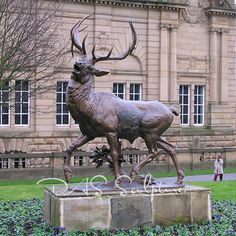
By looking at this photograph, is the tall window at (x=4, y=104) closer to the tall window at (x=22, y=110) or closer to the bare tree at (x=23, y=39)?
the bare tree at (x=23, y=39)

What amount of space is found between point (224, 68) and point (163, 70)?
477 cm

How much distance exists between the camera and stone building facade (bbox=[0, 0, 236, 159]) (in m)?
29.5

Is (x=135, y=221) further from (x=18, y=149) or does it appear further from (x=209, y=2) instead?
(x=209, y=2)

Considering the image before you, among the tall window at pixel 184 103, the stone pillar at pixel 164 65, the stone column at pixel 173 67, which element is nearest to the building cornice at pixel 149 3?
the stone pillar at pixel 164 65

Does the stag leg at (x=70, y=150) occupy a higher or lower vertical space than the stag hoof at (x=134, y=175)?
higher

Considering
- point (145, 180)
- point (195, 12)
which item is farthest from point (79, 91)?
point (195, 12)

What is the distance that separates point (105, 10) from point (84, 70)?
20.2 meters

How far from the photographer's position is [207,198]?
39.1ft

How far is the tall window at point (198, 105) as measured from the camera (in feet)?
115

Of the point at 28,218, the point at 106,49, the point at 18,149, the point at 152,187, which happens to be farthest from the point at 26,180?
the point at 152,187

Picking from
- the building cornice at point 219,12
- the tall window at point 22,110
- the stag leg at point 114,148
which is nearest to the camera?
the stag leg at point 114,148

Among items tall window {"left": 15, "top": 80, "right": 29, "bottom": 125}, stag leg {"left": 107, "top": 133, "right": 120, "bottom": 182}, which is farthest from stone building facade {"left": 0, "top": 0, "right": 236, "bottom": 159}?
stag leg {"left": 107, "top": 133, "right": 120, "bottom": 182}

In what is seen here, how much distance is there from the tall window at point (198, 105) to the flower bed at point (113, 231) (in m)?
21.3

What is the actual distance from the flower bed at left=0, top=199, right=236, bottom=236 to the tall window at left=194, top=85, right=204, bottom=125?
69.8 ft
